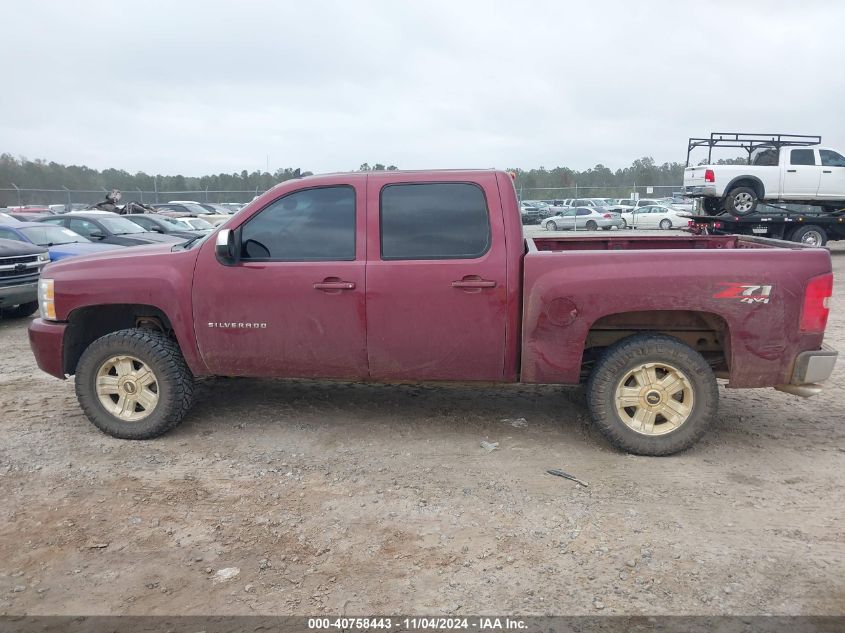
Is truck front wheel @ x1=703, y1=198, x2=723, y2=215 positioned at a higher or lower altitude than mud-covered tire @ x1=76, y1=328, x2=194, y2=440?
higher

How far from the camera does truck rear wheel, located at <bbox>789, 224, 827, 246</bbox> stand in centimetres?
1708

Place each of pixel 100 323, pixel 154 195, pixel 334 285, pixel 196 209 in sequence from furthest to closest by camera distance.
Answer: pixel 154 195
pixel 196 209
pixel 100 323
pixel 334 285

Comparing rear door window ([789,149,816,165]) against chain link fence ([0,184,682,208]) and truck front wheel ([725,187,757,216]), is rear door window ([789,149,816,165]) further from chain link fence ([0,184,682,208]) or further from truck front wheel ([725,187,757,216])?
chain link fence ([0,184,682,208])

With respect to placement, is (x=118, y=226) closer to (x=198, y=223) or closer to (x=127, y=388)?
(x=198, y=223)

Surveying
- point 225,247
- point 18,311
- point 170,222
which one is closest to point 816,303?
point 225,247

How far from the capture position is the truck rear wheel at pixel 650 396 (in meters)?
4.37

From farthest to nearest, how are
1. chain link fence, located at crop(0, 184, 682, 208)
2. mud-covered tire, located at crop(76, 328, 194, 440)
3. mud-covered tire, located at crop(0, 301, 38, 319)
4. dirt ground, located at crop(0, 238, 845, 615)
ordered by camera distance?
1. chain link fence, located at crop(0, 184, 682, 208)
2. mud-covered tire, located at crop(0, 301, 38, 319)
3. mud-covered tire, located at crop(76, 328, 194, 440)
4. dirt ground, located at crop(0, 238, 845, 615)

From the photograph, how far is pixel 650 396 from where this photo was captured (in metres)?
4.43

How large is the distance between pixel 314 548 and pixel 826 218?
17700 mm

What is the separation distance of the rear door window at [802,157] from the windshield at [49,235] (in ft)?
54.9

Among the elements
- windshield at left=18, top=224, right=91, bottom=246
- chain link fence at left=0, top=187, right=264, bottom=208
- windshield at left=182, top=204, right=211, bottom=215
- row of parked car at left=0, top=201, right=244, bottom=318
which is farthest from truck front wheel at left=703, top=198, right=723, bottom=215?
windshield at left=182, top=204, right=211, bottom=215

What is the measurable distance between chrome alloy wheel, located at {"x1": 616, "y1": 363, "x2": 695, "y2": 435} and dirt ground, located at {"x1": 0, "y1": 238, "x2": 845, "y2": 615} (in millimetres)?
240

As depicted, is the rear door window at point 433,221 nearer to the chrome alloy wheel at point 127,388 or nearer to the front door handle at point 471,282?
the front door handle at point 471,282

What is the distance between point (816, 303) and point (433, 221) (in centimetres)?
249
